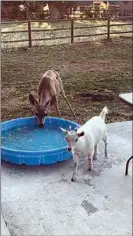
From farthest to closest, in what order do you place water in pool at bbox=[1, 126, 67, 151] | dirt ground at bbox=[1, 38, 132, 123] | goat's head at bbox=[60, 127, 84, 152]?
dirt ground at bbox=[1, 38, 132, 123], water in pool at bbox=[1, 126, 67, 151], goat's head at bbox=[60, 127, 84, 152]

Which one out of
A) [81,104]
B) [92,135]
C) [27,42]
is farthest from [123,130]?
[27,42]

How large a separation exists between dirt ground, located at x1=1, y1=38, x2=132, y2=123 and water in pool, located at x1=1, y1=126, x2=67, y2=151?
0.49 m

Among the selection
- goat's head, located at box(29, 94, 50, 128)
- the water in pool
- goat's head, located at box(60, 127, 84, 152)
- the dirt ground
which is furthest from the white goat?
the dirt ground

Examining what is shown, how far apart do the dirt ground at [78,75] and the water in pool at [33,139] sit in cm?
49

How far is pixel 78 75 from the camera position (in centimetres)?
429

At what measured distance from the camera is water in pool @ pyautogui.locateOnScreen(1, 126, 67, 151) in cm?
232

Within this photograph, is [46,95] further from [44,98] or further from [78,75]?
[78,75]

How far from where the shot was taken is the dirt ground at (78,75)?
10.7ft

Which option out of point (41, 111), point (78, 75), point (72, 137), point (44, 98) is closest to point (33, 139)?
point (41, 111)

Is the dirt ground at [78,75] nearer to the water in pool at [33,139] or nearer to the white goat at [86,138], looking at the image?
the water in pool at [33,139]

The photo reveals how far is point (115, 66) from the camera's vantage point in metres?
4.69

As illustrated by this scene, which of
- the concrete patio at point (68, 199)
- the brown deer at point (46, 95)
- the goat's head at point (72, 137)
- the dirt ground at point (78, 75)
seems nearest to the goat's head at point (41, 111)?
the brown deer at point (46, 95)

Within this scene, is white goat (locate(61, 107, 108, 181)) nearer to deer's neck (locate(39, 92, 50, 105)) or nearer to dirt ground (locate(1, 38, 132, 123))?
deer's neck (locate(39, 92, 50, 105))

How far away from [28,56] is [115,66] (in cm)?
117
